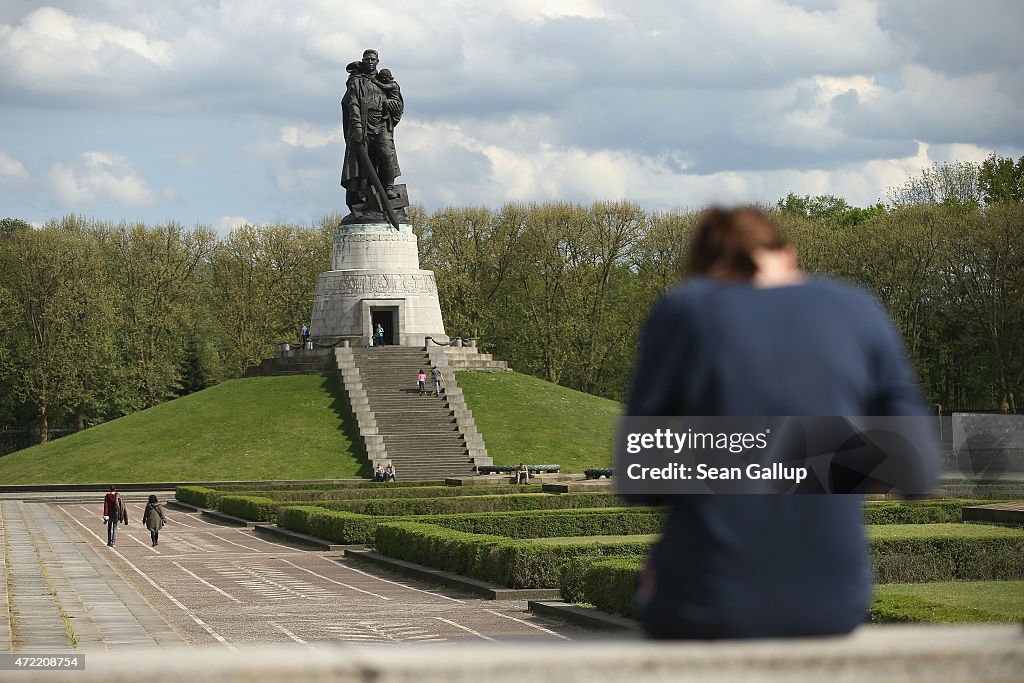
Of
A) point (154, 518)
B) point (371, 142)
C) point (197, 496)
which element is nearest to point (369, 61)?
point (371, 142)

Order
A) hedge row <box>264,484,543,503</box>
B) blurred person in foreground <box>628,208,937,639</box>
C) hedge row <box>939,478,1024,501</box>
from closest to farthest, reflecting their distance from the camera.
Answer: blurred person in foreground <box>628,208,937,639</box> < hedge row <box>939,478,1024,501</box> < hedge row <box>264,484,543,503</box>

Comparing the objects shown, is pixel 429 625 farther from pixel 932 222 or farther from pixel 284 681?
pixel 932 222

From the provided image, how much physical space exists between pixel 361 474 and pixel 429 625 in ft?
100

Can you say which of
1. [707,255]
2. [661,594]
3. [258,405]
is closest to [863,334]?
[707,255]

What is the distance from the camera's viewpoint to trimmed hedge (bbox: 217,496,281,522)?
34812 millimetres

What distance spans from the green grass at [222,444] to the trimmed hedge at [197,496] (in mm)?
4254

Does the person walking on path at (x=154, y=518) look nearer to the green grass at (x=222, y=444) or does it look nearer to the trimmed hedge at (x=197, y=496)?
the trimmed hedge at (x=197, y=496)

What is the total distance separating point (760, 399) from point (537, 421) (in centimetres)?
5073

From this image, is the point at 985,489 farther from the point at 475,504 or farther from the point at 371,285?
the point at 371,285

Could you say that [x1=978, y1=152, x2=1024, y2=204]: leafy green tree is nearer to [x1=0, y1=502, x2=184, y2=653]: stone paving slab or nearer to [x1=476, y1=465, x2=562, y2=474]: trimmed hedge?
[x1=476, y1=465, x2=562, y2=474]: trimmed hedge

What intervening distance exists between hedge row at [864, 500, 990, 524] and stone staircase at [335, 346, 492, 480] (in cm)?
2067

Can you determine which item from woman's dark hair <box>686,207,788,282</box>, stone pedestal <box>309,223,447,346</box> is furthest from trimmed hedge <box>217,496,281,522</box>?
woman's dark hair <box>686,207,788,282</box>

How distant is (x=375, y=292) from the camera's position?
60.0 m

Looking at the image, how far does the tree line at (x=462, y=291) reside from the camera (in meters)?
67.3
